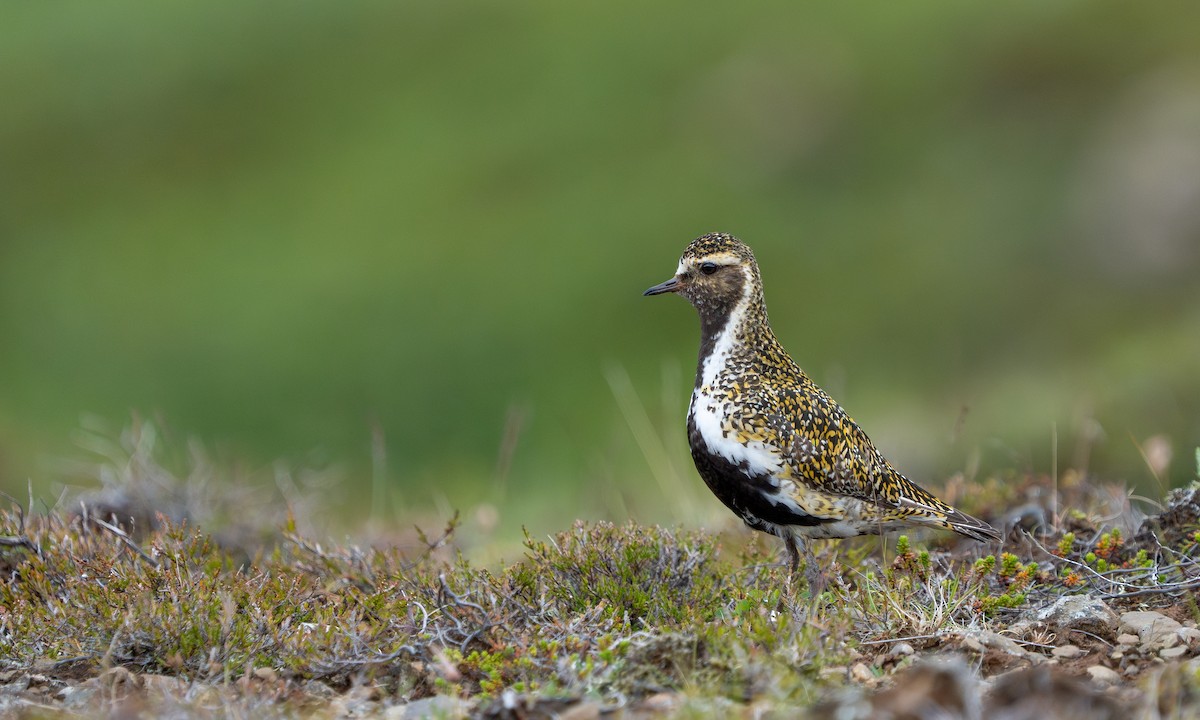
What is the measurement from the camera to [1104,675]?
14.4ft

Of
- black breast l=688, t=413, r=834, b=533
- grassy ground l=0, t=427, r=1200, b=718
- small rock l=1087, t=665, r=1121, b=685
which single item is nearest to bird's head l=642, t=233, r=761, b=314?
black breast l=688, t=413, r=834, b=533

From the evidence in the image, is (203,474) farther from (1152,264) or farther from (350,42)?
(350,42)

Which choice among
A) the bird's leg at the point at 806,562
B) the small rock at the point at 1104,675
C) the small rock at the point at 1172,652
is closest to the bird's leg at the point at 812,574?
the bird's leg at the point at 806,562

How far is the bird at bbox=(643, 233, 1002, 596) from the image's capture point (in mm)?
5609

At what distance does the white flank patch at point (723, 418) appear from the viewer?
18.3ft

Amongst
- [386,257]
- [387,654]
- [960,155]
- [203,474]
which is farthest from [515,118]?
[387,654]

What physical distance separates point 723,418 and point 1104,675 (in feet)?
6.35

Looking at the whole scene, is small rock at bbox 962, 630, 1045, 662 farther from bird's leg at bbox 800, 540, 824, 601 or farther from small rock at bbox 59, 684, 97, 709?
small rock at bbox 59, 684, 97, 709

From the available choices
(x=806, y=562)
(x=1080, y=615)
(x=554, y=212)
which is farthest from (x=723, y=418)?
(x=554, y=212)

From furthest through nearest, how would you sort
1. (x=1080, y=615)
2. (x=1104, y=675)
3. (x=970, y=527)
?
1. (x=970, y=527)
2. (x=1080, y=615)
3. (x=1104, y=675)

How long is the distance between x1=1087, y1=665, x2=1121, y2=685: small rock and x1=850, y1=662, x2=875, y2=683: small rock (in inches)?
29.3

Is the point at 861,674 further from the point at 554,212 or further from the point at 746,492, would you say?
the point at 554,212

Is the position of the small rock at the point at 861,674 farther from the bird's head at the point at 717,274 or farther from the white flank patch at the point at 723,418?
the bird's head at the point at 717,274

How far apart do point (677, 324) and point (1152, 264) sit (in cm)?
713
